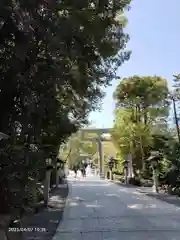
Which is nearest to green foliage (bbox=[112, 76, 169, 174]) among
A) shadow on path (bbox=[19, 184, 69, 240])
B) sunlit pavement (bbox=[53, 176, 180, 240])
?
sunlit pavement (bbox=[53, 176, 180, 240])

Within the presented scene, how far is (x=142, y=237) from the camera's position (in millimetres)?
9203

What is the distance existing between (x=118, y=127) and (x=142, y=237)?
84.0 ft

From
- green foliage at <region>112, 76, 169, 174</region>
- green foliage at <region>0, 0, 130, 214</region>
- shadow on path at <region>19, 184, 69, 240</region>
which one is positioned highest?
green foliage at <region>112, 76, 169, 174</region>

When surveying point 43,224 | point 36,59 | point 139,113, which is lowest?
point 43,224

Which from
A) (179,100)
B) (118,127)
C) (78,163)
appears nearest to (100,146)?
(78,163)

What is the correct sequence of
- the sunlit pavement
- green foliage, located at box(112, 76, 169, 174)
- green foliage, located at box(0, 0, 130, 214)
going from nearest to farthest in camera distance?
green foliage, located at box(0, 0, 130, 214) < the sunlit pavement < green foliage, located at box(112, 76, 169, 174)

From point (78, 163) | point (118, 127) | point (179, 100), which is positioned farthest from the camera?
point (78, 163)

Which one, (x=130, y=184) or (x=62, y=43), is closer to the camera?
(x=62, y=43)

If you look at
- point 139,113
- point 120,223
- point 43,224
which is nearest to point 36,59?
point 43,224

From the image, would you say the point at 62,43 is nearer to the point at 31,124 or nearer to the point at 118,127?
the point at 31,124

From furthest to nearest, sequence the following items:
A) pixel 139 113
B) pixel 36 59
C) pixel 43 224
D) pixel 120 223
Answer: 1. pixel 139 113
2. pixel 120 223
3. pixel 43 224
4. pixel 36 59

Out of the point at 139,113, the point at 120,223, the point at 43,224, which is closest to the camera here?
the point at 43,224

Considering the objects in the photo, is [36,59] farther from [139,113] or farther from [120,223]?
[139,113]

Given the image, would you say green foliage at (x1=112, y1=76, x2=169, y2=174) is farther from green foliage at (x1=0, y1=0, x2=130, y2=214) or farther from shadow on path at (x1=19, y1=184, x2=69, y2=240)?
green foliage at (x1=0, y1=0, x2=130, y2=214)
